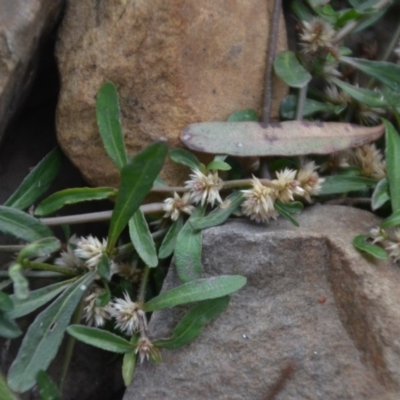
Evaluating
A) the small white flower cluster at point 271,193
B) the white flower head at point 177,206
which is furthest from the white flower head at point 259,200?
the white flower head at point 177,206

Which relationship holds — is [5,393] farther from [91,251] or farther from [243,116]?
[243,116]

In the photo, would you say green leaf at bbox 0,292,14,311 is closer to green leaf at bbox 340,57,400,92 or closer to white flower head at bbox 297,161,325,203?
white flower head at bbox 297,161,325,203

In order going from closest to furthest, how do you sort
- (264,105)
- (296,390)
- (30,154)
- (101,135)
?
(296,390)
(101,135)
(264,105)
(30,154)

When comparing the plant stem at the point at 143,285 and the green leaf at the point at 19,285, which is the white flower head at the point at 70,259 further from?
the green leaf at the point at 19,285

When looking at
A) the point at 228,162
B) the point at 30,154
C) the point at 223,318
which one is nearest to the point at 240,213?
the point at 228,162

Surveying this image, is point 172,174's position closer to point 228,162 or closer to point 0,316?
point 228,162

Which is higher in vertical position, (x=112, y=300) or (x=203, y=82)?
(x=203, y=82)
